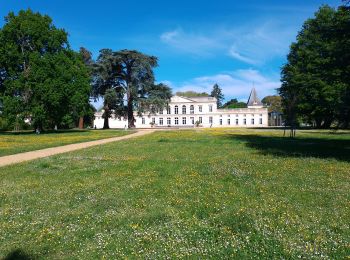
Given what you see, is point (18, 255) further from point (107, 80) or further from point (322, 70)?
point (107, 80)

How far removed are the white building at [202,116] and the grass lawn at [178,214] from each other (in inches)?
3763

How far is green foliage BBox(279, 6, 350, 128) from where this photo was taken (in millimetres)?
15039

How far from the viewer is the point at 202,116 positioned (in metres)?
107

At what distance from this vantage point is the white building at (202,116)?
106 metres

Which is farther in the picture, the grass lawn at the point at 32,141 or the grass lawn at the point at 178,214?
the grass lawn at the point at 32,141

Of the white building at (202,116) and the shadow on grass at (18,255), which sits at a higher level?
the white building at (202,116)

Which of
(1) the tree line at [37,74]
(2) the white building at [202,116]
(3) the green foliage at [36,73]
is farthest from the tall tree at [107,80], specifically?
(2) the white building at [202,116]

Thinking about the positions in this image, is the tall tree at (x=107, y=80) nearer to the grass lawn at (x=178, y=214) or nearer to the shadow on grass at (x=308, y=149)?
the shadow on grass at (x=308, y=149)

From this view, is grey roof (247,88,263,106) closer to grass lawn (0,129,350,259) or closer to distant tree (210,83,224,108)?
distant tree (210,83,224,108)

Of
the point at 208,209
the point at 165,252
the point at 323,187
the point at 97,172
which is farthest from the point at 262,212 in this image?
the point at 97,172

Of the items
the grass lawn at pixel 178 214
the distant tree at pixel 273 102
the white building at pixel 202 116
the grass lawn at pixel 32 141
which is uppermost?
the distant tree at pixel 273 102

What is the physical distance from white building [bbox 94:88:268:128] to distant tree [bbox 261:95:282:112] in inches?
366

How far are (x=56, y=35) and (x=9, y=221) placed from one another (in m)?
39.8

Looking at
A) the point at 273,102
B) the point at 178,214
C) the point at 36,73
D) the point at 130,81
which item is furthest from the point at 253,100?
the point at 178,214
